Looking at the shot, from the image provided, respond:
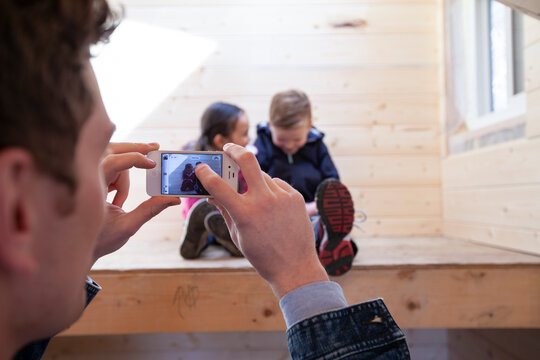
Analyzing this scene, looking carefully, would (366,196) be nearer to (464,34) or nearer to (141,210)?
(464,34)

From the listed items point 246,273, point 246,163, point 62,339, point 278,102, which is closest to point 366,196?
point 278,102

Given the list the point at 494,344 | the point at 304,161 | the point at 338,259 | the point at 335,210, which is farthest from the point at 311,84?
the point at 494,344

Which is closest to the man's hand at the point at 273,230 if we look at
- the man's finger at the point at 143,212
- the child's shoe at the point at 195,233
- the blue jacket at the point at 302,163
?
the man's finger at the point at 143,212

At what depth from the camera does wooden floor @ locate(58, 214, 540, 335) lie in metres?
1.17

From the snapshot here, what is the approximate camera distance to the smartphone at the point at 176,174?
0.71 meters

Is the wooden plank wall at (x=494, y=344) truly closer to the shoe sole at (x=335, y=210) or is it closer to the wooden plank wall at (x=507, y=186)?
the wooden plank wall at (x=507, y=186)

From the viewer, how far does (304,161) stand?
1.92 metres

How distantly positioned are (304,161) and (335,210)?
71 centimetres

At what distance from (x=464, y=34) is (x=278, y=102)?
3.11 feet

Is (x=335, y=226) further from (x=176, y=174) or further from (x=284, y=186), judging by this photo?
(x=284, y=186)

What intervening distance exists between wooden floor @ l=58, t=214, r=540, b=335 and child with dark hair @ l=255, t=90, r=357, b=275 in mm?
149

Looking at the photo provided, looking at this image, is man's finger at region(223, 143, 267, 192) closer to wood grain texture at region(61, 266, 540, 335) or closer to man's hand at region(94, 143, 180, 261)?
man's hand at region(94, 143, 180, 261)

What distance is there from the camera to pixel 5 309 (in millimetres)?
280

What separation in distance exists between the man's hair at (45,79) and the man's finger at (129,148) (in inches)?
13.4
